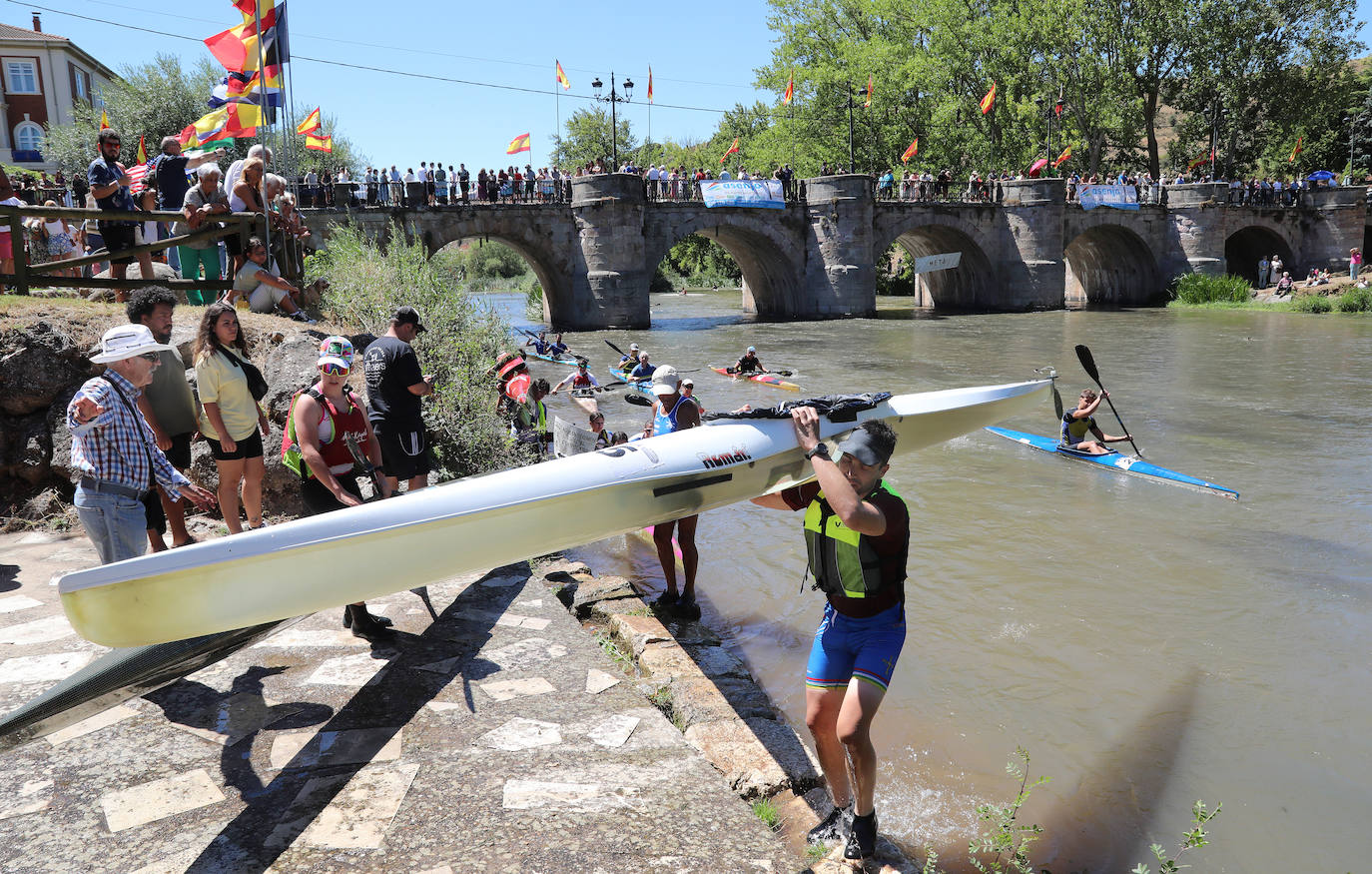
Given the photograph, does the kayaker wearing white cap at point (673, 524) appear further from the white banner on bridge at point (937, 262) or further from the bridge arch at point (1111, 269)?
the bridge arch at point (1111, 269)

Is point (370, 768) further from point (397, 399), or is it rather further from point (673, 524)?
point (673, 524)

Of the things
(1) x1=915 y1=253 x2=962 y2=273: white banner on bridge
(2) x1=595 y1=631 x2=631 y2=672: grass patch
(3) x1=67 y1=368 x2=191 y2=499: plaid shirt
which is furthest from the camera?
(1) x1=915 y1=253 x2=962 y2=273: white banner on bridge

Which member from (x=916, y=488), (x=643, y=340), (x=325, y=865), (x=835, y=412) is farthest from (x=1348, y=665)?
(x=643, y=340)

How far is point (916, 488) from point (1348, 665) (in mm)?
5441

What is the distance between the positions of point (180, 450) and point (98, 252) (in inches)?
183

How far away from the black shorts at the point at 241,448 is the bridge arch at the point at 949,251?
107ft

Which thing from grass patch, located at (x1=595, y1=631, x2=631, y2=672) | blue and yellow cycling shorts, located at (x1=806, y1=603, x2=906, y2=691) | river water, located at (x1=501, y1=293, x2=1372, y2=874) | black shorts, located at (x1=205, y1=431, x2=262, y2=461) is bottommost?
river water, located at (x1=501, y1=293, x2=1372, y2=874)

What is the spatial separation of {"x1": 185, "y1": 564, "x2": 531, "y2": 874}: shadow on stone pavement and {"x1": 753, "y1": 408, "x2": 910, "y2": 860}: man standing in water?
5.57 ft

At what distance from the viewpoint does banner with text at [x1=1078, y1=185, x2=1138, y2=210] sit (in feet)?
129

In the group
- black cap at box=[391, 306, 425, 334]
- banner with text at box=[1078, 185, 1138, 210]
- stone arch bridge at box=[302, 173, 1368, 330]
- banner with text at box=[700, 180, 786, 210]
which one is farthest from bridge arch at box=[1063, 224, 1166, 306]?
black cap at box=[391, 306, 425, 334]

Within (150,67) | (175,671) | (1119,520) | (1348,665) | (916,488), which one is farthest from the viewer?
(150,67)

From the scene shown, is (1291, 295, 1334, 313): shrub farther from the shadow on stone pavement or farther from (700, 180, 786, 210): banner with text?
the shadow on stone pavement

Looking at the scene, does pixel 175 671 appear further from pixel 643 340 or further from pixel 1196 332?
pixel 1196 332

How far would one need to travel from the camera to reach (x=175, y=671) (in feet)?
13.2
